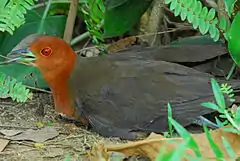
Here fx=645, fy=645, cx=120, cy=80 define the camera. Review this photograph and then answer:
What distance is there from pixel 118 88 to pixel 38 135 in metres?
0.40

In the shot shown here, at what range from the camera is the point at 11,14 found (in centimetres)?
271

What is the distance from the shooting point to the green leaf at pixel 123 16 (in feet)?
11.1

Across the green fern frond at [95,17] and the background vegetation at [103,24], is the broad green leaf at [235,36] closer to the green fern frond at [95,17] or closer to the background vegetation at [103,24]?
→ the background vegetation at [103,24]

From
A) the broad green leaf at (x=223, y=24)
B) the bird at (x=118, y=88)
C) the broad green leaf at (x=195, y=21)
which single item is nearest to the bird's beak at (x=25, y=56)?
the bird at (x=118, y=88)

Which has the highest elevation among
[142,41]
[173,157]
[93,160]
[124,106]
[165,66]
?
[142,41]

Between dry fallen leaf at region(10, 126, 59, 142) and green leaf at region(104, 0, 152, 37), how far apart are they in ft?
2.54

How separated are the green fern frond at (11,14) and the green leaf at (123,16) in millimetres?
725

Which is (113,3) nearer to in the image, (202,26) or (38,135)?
(202,26)

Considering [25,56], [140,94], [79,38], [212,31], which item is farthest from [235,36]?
[79,38]

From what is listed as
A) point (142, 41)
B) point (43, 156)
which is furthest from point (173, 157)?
point (142, 41)

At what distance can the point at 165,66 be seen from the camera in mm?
2893

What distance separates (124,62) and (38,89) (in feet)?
1.67

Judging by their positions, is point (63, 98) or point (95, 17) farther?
point (95, 17)

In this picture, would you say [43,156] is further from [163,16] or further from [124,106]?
[163,16]
